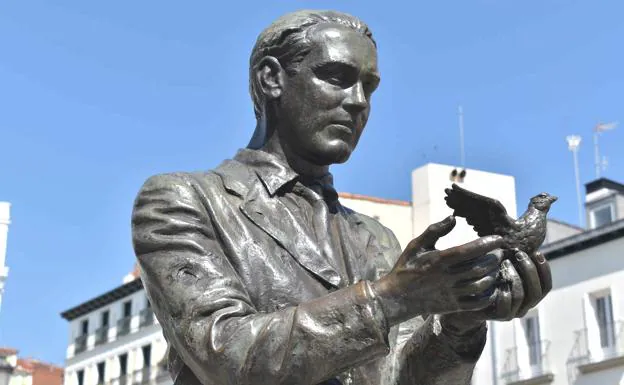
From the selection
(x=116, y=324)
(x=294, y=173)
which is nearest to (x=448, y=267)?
(x=294, y=173)

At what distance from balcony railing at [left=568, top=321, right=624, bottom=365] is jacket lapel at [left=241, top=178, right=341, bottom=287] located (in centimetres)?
3913

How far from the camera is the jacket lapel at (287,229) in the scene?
489 cm

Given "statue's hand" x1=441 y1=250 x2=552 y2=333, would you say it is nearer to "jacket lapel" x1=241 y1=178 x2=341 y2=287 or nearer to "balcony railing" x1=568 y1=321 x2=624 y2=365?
"jacket lapel" x1=241 y1=178 x2=341 y2=287

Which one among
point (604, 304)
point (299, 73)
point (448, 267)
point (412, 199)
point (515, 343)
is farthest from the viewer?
point (412, 199)

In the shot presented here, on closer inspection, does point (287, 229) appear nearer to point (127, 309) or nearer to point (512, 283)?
point (512, 283)

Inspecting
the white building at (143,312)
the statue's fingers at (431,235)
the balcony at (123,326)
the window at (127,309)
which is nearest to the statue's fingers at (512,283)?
the statue's fingers at (431,235)

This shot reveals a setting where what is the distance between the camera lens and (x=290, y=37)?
16.8ft

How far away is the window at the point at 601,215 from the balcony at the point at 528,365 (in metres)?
5.57

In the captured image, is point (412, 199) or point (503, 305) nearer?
point (503, 305)

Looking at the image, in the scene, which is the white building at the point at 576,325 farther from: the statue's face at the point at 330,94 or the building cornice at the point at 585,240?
the statue's face at the point at 330,94

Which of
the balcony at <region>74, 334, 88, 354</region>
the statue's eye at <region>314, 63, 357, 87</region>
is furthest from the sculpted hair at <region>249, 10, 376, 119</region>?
the balcony at <region>74, 334, 88, 354</region>

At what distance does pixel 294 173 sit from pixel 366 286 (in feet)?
3.30

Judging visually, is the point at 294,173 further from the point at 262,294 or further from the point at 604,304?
the point at 604,304

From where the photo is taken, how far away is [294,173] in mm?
5172
